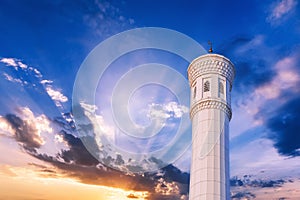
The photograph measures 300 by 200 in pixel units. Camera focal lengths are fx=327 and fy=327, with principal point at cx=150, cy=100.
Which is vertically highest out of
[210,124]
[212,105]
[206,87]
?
[206,87]

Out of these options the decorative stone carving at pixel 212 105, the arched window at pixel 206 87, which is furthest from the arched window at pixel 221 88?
the decorative stone carving at pixel 212 105

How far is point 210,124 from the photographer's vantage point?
3731 centimetres

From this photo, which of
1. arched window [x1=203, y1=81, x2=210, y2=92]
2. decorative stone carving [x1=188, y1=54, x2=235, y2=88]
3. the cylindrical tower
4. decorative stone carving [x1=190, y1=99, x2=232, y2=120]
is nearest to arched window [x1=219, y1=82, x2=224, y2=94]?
the cylindrical tower

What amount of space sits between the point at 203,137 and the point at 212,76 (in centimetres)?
784

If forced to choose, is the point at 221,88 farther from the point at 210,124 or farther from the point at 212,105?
the point at 210,124

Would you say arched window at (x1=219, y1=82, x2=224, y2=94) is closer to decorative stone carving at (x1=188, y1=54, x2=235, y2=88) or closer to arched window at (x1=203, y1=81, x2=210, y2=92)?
decorative stone carving at (x1=188, y1=54, x2=235, y2=88)

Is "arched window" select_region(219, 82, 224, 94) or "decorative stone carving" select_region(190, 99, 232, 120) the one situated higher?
"arched window" select_region(219, 82, 224, 94)

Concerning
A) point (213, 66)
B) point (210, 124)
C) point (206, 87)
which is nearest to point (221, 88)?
point (206, 87)

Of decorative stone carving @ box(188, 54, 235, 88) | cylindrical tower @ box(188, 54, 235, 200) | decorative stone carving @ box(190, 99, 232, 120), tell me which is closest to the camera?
cylindrical tower @ box(188, 54, 235, 200)

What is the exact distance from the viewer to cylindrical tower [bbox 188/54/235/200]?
34.4m

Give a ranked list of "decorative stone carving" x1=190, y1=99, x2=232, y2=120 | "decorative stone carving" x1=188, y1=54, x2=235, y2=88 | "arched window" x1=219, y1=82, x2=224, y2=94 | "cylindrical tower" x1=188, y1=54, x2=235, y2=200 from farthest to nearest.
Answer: "decorative stone carving" x1=188, y1=54, x2=235, y2=88 → "arched window" x1=219, y1=82, x2=224, y2=94 → "decorative stone carving" x1=190, y1=99, x2=232, y2=120 → "cylindrical tower" x1=188, y1=54, x2=235, y2=200

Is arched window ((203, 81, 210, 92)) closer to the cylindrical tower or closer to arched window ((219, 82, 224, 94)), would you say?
the cylindrical tower

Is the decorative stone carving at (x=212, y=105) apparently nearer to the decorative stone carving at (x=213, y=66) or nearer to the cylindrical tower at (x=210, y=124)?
the cylindrical tower at (x=210, y=124)

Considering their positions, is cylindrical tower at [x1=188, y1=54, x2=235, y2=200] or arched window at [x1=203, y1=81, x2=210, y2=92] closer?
cylindrical tower at [x1=188, y1=54, x2=235, y2=200]
